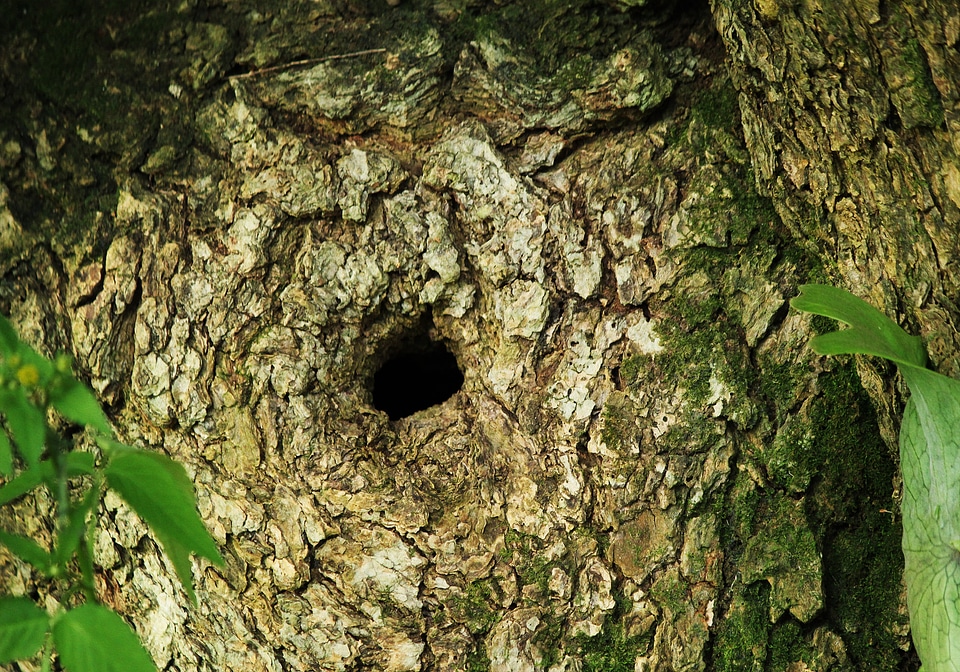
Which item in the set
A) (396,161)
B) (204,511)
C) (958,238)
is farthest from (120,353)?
(958,238)

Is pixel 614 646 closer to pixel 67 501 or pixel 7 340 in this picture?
pixel 67 501

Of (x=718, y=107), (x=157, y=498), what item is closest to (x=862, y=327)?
(x=718, y=107)

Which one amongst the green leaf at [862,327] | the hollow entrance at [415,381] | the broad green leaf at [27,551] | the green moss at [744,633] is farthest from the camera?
the hollow entrance at [415,381]

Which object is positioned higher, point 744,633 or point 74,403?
point 74,403

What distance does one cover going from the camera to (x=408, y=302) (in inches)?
65.4

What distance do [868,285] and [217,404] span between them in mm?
1245

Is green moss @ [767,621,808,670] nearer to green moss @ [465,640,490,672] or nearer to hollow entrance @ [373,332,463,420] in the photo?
green moss @ [465,640,490,672]

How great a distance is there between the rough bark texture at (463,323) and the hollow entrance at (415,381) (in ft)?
0.98

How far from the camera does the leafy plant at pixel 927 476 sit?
1.20 meters

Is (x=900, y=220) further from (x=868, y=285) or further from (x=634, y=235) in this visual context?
(x=634, y=235)

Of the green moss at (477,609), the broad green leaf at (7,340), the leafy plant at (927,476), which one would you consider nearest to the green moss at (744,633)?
the leafy plant at (927,476)

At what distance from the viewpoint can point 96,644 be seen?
886 millimetres

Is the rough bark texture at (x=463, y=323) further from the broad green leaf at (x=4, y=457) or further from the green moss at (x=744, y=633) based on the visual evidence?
the broad green leaf at (x=4, y=457)

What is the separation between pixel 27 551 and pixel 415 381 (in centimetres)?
119
